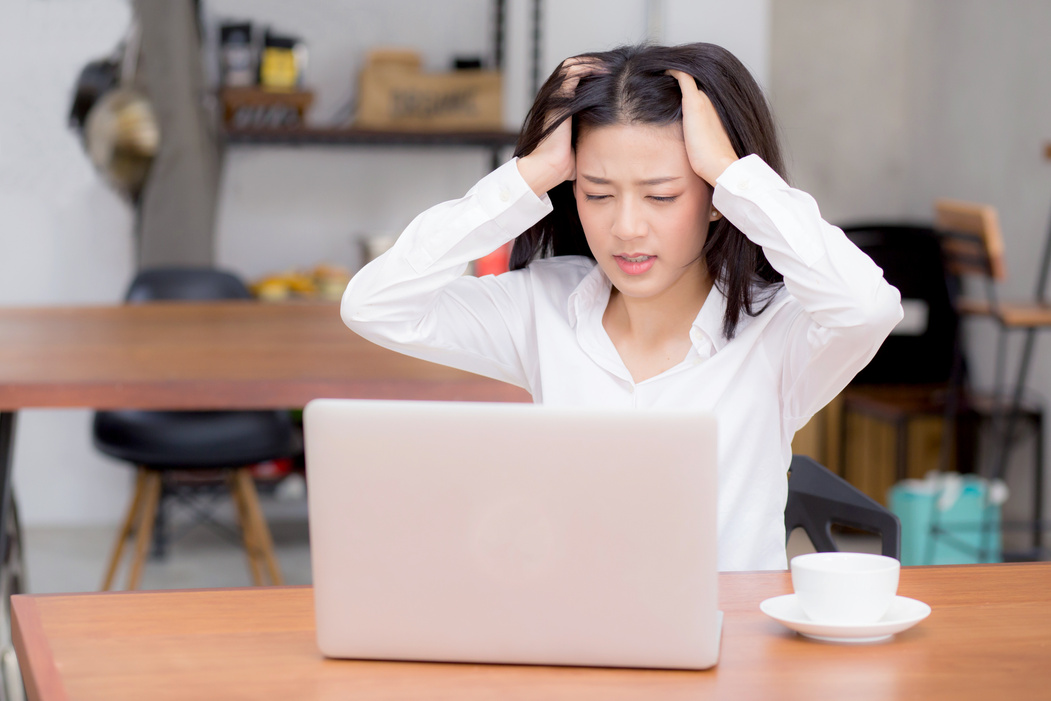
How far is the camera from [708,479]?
0.80 meters

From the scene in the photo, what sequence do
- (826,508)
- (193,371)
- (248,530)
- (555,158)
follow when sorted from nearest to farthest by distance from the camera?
(555,158), (826,508), (193,371), (248,530)

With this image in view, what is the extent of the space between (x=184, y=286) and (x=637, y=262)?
2.33 meters

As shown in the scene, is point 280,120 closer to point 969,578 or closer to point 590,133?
point 590,133

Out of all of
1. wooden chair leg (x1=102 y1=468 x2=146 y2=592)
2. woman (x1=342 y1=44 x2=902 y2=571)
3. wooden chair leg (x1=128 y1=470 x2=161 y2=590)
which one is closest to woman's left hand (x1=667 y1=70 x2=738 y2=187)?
woman (x1=342 y1=44 x2=902 y2=571)

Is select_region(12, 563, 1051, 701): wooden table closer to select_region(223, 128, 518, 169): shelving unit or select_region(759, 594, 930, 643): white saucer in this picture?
select_region(759, 594, 930, 643): white saucer

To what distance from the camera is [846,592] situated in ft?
2.92

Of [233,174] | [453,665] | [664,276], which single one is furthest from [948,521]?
[453,665]

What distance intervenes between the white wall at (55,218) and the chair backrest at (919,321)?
2.72 metres

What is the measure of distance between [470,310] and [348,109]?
113 inches

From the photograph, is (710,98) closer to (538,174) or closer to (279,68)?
(538,174)

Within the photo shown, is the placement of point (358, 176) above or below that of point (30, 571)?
above

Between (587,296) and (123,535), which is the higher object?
(587,296)

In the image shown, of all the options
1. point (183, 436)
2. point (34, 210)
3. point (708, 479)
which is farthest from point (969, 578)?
point (34, 210)

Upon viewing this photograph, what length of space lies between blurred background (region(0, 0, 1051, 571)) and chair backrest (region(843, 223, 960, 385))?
6.0 inches
